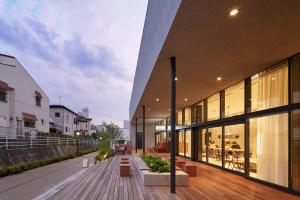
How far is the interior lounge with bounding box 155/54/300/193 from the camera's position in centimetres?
687

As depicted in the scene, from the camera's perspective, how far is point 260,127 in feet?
27.6

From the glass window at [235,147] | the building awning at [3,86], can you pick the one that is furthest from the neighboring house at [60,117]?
the glass window at [235,147]

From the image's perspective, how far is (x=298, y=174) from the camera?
6.56 m

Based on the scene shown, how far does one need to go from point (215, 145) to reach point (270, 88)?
534cm

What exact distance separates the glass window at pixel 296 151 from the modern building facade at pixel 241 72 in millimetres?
23

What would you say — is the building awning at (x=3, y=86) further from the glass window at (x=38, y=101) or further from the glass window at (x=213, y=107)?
the glass window at (x=213, y=107)

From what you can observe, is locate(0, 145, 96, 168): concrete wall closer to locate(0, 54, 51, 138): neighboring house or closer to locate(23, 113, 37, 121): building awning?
locate(0, 54, 51, 138): neighboring house

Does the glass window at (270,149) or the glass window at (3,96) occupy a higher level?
the glass window at (3,96)

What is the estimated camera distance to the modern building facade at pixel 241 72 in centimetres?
477

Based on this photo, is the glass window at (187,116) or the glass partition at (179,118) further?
the glass partition at (179,118)

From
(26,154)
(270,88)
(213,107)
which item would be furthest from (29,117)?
(270,88)

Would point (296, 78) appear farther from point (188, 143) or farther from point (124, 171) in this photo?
point (188, 143)

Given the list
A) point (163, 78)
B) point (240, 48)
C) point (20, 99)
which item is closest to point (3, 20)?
point (20, 99)

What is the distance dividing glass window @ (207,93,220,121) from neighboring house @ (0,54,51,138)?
11.7 meters
